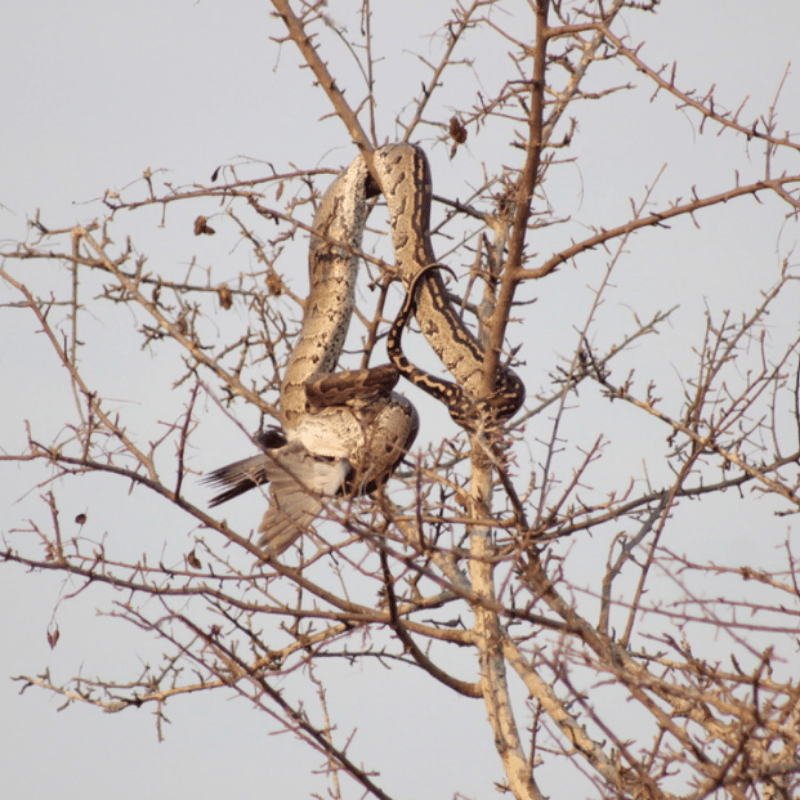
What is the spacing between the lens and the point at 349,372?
27.1ft

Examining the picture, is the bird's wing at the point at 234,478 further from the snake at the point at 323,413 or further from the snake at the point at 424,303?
the snake at the point at 424,303

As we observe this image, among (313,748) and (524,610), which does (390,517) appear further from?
(313,748)

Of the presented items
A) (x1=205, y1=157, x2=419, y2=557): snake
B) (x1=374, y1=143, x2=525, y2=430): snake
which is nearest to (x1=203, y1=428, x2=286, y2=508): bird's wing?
(x1=205, y1=157, x2=419, y2=557): snake

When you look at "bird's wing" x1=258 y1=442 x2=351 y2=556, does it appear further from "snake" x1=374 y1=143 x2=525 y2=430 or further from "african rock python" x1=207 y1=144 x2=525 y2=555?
"snake" x1=374 y1=143 x2=525 y2=430

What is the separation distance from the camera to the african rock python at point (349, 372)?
7785 mm

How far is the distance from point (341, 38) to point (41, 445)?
402cm

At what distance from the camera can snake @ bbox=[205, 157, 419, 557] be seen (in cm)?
766

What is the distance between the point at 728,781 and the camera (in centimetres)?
339

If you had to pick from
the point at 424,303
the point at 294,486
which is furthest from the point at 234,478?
the point at 424,303

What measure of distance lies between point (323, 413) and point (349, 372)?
1.11 feet

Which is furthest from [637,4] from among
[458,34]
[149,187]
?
[149,187]

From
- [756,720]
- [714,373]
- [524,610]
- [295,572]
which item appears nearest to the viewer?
[756,720]

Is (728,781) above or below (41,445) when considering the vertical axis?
below

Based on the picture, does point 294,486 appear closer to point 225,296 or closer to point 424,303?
point 225,296
